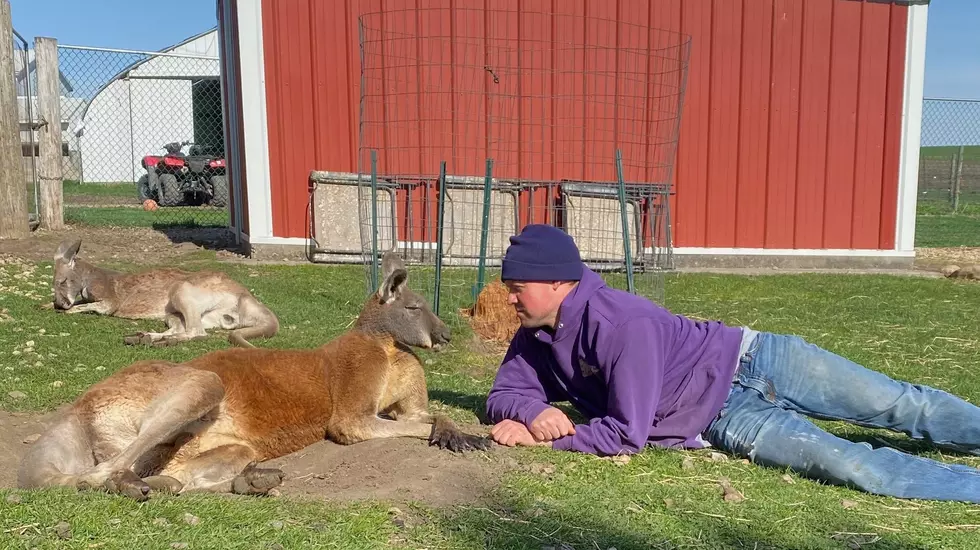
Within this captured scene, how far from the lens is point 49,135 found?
50.3 feet

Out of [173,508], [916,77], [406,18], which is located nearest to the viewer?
[173,508]

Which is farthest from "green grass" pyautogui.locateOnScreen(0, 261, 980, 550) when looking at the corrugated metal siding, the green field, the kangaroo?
the green field

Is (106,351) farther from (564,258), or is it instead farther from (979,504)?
(979,504)

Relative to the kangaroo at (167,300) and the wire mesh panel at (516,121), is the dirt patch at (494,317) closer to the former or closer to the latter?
the kangaroo at (167,300)

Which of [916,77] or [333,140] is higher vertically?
[916,77]

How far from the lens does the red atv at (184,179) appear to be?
23297 millimetres

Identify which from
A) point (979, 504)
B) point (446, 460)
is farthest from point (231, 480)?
point (979, 504)

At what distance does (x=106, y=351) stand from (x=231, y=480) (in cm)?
389

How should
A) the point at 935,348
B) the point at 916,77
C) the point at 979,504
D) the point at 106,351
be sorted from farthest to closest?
1. the point at 916,77
2. the point at 935,348
3. the point at 106,351
4. the point at 979,504

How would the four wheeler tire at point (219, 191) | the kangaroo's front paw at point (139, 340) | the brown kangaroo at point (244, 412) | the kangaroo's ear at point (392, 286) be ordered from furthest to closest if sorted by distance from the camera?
the four wheeler tire at point (219, 191) < the kangaroo's front paw at point (139, 340) < the kangaroo's ear at point (392, 286) < the brown kangaroo at point (244, 412)

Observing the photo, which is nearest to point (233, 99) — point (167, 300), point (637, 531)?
point (167, 300)

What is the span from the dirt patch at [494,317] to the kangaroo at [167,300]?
1.94 meters

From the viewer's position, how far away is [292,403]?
4.56 m

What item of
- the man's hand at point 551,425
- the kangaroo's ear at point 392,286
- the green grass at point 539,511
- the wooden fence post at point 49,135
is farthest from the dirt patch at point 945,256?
the wooden fence post at point 49,135
